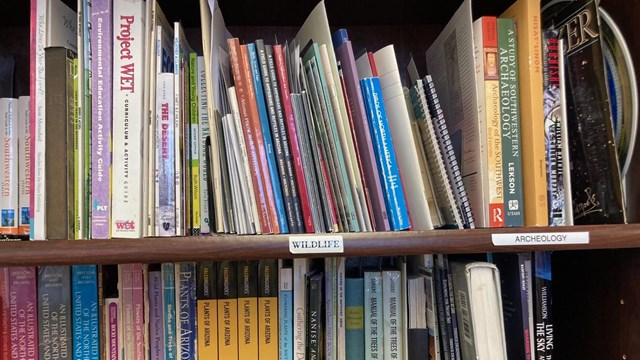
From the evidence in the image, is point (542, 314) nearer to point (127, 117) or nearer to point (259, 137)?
point (259, 137)

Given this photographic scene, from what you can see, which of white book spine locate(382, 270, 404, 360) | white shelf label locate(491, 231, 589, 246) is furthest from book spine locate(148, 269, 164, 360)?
white shelf label locate(491, 231, 589, 246)

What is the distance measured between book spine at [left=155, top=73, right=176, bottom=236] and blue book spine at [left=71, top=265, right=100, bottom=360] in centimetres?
19

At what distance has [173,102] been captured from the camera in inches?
26.0

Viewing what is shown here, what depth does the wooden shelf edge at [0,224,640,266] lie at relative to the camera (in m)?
0.60

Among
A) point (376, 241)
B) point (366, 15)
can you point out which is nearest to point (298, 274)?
point (376, 241)

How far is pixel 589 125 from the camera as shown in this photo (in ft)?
2.25

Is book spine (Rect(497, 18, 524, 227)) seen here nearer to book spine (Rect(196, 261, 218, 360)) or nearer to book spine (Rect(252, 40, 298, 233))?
book spine (Rect(252, 40, 298, 233))

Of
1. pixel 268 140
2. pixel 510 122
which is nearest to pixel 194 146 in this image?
pixel 268 140

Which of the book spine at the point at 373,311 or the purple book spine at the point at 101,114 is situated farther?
the book spine at the point at 373,311

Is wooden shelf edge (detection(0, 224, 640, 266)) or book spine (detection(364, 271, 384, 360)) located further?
book spine (detection(364, 271, 384, 360))

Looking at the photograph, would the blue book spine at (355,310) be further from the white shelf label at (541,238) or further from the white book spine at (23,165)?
the white book spine at (23,165)

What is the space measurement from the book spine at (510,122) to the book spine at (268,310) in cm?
37

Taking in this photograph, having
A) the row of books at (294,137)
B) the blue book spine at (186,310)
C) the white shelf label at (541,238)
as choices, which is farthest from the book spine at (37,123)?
the white shelf label at (541,238)

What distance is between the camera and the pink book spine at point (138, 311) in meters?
0.72
